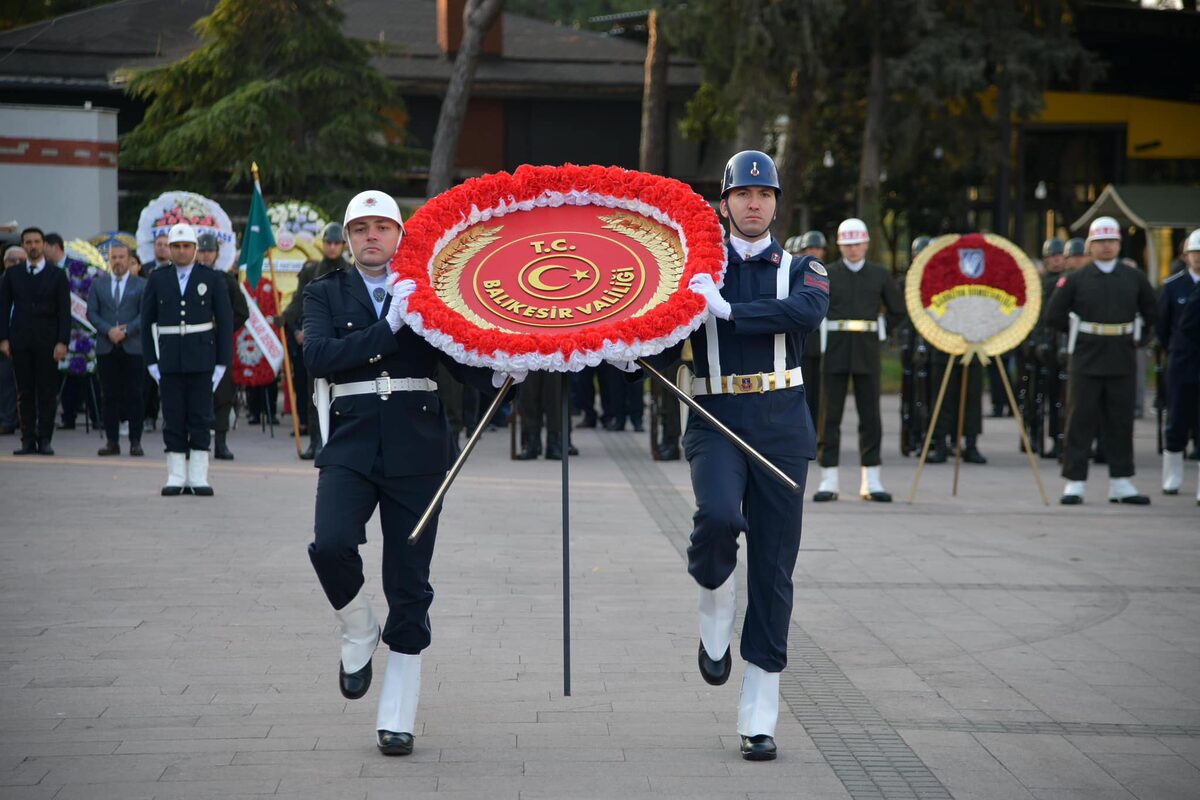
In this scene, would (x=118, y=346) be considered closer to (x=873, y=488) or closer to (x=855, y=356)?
(x=855, y=356)

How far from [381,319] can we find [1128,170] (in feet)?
113

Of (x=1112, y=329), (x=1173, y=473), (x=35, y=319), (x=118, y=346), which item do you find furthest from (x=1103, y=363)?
(x=35, y=319)

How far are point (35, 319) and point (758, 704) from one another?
1155cm

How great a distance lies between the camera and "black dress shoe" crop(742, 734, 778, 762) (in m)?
5.32

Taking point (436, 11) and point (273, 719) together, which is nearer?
point (273, 719)

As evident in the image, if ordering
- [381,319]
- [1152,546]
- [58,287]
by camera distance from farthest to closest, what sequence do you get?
[58,287], [1152,546], [381,319]

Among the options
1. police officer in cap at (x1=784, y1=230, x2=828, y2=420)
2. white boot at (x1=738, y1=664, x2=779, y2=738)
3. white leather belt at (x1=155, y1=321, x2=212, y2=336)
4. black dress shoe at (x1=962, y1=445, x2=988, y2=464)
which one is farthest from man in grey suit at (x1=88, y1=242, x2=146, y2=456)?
white boot at (x1=738, y1=664, x2=779, y2=738)

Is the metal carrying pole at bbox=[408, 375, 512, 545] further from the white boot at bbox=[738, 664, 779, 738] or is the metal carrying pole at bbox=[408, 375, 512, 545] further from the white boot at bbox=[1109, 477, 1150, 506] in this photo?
the white boot at bbox=[1109, 477, 1150, 506]

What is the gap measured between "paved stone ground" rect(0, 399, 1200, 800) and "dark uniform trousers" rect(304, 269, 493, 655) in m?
0.59

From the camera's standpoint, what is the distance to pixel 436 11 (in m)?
41.8

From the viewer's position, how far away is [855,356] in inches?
501

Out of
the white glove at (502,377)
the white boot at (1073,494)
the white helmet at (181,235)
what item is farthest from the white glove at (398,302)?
the white boot at (1073,494)

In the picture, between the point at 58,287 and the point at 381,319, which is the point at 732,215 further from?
the point at 58,287

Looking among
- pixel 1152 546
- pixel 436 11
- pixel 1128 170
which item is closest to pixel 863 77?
pixel 1128 170
